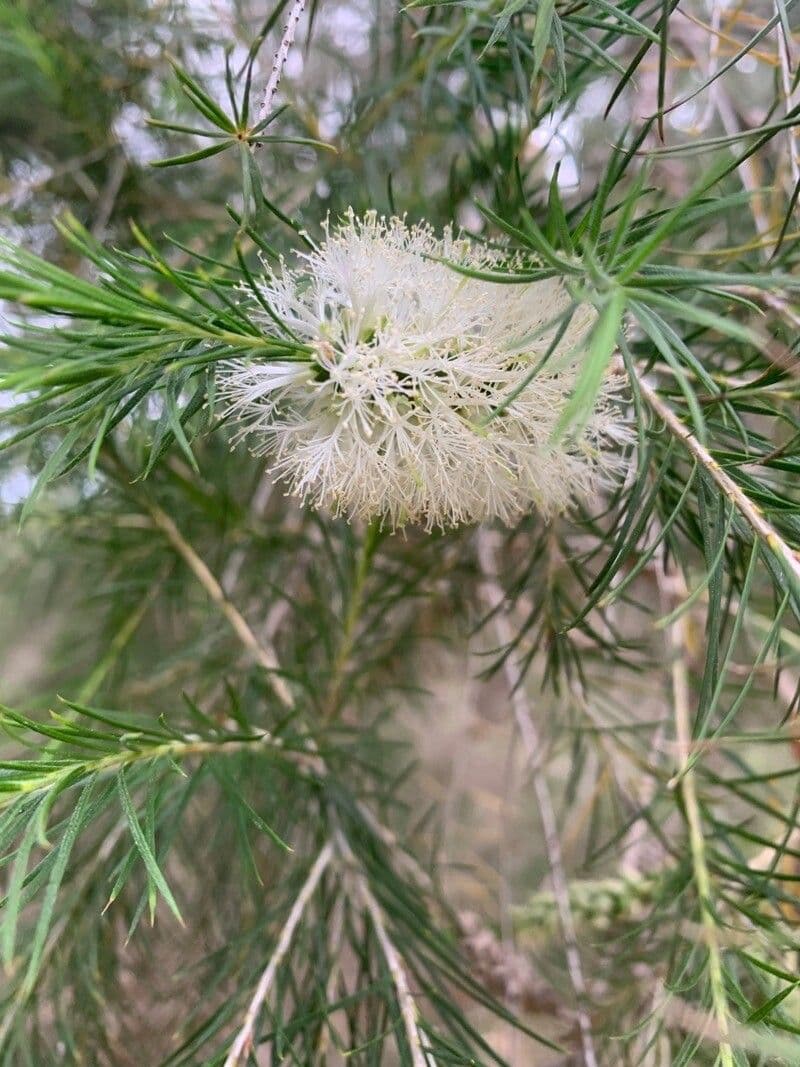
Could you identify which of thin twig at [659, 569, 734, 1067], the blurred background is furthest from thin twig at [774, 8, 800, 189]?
thin twig at [659, 569, 734, 1067]

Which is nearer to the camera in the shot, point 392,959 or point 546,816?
point 392,959

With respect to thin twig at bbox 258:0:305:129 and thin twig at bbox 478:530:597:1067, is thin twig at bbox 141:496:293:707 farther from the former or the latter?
thin twig at bbox 258:0:305:129

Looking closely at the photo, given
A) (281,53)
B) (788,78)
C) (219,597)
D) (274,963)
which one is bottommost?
(274,963)

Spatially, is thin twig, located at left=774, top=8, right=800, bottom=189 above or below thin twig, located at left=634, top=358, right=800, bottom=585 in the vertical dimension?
above

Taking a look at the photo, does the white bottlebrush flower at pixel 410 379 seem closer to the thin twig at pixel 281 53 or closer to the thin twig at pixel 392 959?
the thin twig at pixel 281 53

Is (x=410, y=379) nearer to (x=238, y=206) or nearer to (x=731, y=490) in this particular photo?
(x=731, y=490)

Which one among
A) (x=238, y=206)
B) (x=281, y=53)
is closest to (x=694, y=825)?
(x=281, y=53)

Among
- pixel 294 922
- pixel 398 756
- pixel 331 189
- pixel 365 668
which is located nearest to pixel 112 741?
pixel 294 922
